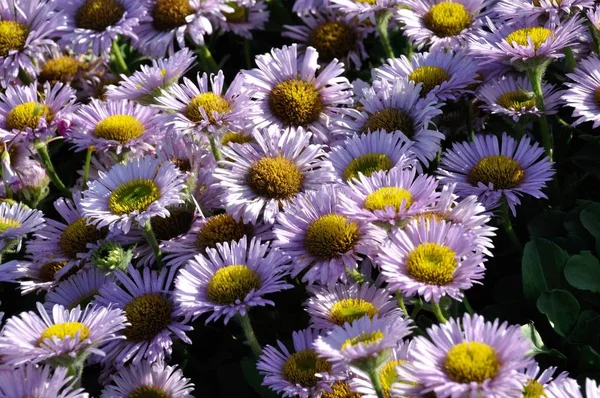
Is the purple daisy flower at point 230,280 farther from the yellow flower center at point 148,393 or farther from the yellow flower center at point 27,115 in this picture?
the yellow flower center at point 27,115

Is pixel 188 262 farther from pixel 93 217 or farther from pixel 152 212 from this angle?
pixel 93 217

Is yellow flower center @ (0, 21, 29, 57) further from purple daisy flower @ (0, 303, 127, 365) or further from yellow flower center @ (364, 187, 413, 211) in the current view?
yellow flower center @ (364, 187, 413, 211)

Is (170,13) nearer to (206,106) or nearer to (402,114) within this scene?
(206,106)

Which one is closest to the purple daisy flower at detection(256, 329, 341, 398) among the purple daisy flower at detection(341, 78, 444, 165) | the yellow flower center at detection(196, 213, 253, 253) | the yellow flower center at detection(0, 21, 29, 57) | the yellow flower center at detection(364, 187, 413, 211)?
the yellow flower center at detection(364, 187, 413, 211)

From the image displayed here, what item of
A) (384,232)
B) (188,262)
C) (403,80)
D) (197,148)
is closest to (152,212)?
(188,262)

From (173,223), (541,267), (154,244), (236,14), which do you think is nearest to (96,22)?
(236,14)

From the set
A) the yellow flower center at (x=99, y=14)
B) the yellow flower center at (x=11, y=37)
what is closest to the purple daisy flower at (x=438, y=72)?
the yellow flower center at (x=99, y=14)

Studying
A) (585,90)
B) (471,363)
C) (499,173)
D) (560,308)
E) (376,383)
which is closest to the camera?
(471,363)
